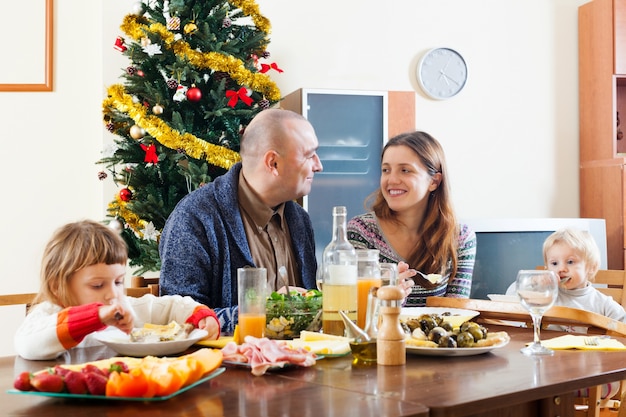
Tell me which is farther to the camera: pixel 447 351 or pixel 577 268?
pixel 577 268

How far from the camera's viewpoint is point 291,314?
5.97 ft

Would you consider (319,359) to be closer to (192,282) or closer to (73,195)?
(192,282)

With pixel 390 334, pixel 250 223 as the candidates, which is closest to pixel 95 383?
pixel 390 334

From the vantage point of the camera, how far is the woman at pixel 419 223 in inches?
108

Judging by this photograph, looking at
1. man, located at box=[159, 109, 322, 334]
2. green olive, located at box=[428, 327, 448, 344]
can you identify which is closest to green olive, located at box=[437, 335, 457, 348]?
green olive, located at box=[428, 327, 448, 344]

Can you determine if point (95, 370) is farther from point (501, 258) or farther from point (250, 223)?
point (501, 258)

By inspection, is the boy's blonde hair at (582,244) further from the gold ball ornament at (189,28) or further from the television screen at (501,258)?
the gold ball ornament at (189,28)

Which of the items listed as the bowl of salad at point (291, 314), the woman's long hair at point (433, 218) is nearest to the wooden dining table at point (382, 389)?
the bowl of salad at point (291, 314)

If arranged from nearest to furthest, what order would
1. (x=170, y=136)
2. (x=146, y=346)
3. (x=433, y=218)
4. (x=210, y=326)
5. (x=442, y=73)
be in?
(x=146, y=346), (x=210, y=326), (x=433, y=218), (x=170, y=136), (x=442, y=73)

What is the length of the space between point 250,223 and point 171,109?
146cm

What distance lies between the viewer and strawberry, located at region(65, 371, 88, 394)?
3.94 feet

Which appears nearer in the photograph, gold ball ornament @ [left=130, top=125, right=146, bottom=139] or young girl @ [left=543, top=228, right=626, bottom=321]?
young girl @ [left=543, top=228, right=626, bottom=321]

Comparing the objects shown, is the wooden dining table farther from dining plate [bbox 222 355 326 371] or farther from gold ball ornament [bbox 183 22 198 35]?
gold ball ornament [bbox 183 22 198 35]

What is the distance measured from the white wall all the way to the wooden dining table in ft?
9.30
